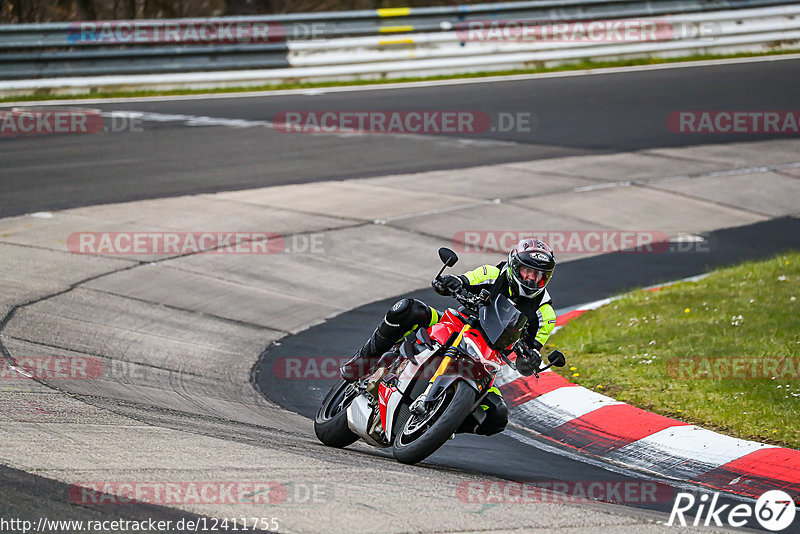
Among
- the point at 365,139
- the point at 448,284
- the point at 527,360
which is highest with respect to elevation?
the point at 365,139

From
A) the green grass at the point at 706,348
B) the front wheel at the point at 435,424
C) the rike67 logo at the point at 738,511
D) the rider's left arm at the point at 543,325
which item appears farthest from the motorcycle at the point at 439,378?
the green grass at the point at 706,348

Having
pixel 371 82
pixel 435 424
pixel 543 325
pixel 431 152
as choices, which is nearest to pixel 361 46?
pixel 371 82

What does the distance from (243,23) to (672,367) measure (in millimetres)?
16891

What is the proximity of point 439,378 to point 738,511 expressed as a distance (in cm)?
205

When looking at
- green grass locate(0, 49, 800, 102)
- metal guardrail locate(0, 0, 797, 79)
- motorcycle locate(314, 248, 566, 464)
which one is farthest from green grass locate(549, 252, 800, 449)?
metal guardrail locate(0, 0, 797, 79)

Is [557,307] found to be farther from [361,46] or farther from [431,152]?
[361,46]

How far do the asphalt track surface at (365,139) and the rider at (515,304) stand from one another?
8.41m

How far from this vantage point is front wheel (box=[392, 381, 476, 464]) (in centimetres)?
661

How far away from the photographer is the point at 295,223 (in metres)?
14.2

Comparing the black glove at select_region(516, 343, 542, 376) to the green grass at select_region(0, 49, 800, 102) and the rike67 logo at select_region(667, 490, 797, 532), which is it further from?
the green grass at select_region(0, 49, 800, 102)

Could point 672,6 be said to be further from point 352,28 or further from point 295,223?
point 295,223

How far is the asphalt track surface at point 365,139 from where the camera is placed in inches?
638

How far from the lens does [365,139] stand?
63.7 ft

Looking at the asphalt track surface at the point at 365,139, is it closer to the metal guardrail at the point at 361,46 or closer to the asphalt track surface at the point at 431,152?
the asphalt track surface at the point at 431,152
